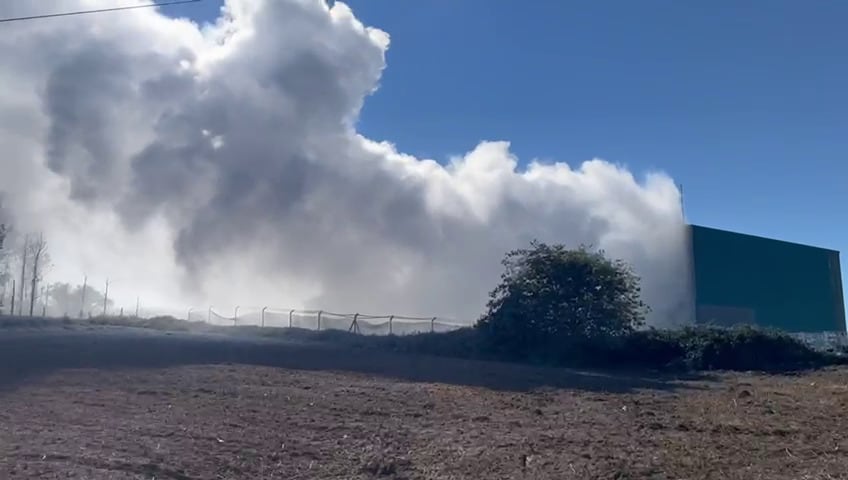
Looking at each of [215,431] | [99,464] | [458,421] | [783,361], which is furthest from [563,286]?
[99,464]

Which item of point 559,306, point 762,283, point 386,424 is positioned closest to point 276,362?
point 386,424

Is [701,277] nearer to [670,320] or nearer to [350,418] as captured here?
[670,320]

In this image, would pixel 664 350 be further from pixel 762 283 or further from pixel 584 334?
pixel 762 283

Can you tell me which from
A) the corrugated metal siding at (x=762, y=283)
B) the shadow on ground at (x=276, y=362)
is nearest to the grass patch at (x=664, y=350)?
the shadow on ground at (x=276, y=362)

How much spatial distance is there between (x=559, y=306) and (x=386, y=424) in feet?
51.2

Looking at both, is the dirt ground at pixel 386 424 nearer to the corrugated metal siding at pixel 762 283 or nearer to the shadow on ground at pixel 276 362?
the shadow on ground at pixel 276 362

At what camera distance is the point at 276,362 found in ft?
65.5

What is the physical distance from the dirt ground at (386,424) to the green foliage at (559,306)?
7.87 m

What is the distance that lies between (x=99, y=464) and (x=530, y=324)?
61.9 ft

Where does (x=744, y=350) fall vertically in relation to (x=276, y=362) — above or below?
above

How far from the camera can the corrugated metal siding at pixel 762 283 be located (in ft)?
148

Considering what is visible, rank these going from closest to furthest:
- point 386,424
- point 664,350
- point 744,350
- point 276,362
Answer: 1. point 386,424
2. point 276,362
3. point 744,350
4. point 664,350

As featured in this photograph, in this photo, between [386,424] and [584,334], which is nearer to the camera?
[386,424]

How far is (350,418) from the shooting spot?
1280cm
